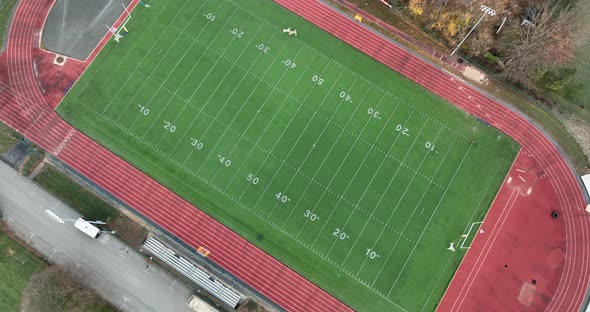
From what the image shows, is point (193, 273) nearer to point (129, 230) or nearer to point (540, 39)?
point (129, 230)

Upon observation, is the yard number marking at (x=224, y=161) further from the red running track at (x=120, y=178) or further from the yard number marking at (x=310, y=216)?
the yard number marking at (x=310, y=216)

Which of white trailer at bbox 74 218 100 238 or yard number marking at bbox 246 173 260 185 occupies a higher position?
yard number marking at bbox 246 173 260 185

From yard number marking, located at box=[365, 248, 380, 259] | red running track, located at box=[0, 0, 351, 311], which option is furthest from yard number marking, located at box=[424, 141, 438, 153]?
red running track, located at box=[0, 0, 351, 311]

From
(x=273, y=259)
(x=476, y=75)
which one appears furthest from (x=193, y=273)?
(x=476, y=75)

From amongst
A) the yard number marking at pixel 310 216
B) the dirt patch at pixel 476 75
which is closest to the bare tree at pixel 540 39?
the dirt patch at pixel 476 75

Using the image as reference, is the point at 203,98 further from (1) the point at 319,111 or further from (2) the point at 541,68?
(2) the point at 541,68

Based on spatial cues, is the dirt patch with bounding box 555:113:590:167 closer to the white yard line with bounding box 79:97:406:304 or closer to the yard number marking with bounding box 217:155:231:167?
the white yard line with bounding box 79:97:406:304
